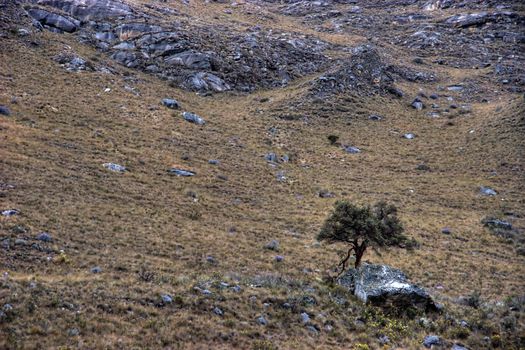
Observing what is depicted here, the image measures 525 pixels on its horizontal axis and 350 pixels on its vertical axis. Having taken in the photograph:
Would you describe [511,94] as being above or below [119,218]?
above

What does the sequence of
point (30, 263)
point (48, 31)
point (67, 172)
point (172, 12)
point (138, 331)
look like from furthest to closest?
1. point (172, 12)
2. point (48, 31)
3. point (67, 172)
4. point (30, 263)
5. point (138, 331)

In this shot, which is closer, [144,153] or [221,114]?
[144,153]

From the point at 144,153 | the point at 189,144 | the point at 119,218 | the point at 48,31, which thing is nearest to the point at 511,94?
the point at 189,144

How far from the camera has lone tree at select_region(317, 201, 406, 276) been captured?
18.1 meters

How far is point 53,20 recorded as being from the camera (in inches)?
1962

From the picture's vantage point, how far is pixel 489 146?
137 feet

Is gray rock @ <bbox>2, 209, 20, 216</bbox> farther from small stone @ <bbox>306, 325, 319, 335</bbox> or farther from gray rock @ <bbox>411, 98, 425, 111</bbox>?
gray rock @ <bbox>411, 98, 425, 111</bbox>

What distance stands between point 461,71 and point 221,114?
153ft

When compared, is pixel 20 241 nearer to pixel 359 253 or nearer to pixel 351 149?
pixel 359 253

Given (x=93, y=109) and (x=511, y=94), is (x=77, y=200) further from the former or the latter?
(x=511, y=94)

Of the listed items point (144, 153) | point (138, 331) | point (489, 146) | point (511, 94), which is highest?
point (511, 94)

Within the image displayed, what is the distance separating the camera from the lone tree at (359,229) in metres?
18.1

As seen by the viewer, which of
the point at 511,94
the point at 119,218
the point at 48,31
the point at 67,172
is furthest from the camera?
the point at 511,94

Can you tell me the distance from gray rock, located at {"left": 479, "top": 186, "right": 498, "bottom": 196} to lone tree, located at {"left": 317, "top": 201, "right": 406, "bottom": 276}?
709 inches
